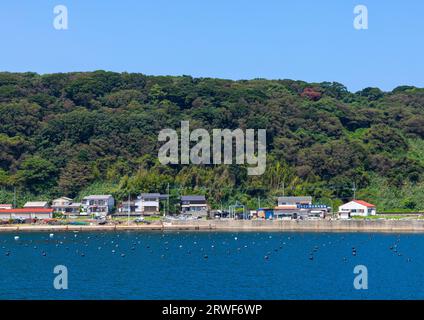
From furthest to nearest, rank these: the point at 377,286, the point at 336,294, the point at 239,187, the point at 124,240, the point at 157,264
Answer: the point at 239,187
the point at 124,240
the point at 157,264
the point at 377,286
the point at 336,294

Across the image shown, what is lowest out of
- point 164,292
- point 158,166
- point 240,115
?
point 164,292

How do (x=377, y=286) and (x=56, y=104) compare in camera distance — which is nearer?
(x=377, y=286)

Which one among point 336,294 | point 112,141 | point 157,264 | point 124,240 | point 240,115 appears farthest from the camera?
point 240,115

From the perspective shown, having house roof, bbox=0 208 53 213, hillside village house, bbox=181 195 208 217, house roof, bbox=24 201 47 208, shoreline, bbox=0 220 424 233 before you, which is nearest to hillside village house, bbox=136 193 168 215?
hillside village house, bbox=181 195 208 217

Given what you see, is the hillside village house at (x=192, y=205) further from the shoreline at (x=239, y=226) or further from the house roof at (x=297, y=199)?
the house roof at (x=297, y=199)

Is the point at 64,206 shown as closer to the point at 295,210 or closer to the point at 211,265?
the point at 295,210

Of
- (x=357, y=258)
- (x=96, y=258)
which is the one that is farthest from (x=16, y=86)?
(x=357, y=258)

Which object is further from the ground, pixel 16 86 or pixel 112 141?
pixel 16 86

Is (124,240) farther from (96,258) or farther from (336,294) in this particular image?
(336,294)
